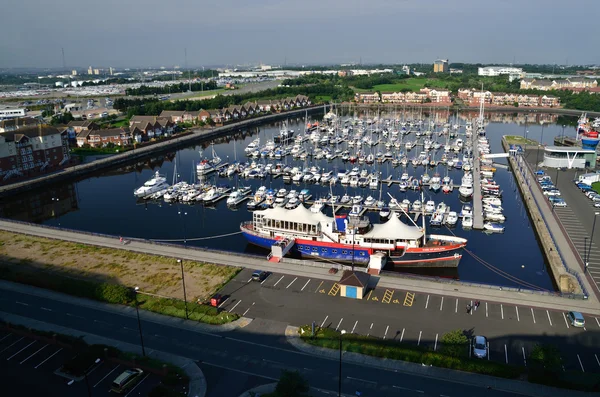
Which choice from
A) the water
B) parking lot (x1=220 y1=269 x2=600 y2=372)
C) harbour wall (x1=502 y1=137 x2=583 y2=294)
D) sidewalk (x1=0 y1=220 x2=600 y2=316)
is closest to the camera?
parking lot (x1=220 y1=269 x2=600 y2=372)

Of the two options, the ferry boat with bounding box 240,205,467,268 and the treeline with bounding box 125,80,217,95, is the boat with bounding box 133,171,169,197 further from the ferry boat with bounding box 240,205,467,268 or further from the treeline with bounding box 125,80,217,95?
the treeline with bounding box 125,80,217,95

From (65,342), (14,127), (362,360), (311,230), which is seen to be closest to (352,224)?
(311,230)

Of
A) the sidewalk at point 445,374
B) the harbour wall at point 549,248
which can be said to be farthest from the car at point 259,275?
the harbour wall at point 549,248

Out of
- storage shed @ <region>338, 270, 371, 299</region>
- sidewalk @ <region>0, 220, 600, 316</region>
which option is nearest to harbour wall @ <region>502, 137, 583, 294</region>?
sidewalk @ <region>0, 220, 600, 316</region>

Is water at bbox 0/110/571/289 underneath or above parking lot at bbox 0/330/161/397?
underneath

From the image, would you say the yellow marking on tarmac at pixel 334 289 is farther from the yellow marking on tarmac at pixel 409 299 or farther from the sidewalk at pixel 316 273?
the yellow marking on tarmac at pixel 409 299

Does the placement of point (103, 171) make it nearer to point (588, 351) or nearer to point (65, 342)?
point (65, 342)

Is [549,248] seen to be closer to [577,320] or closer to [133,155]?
[577,320]
